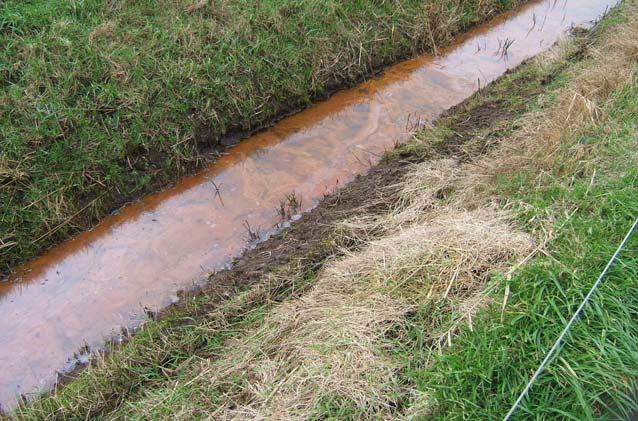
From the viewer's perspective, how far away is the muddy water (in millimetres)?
4190

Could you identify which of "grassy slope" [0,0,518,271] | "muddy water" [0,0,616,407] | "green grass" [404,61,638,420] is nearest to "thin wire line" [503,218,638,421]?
"green grass" [404,61,638,420]

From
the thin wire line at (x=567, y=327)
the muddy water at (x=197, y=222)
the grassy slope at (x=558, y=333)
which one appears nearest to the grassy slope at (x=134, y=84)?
the muddy water at (x=197, y=222)

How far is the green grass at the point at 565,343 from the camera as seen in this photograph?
274 cm

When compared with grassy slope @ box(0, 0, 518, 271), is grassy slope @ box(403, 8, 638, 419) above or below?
below

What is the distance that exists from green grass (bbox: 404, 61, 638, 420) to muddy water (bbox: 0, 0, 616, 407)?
84.7 inches

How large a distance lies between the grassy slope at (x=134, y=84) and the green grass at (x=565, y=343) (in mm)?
3117

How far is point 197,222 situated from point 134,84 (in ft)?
5.00

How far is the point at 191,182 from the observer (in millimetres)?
5539

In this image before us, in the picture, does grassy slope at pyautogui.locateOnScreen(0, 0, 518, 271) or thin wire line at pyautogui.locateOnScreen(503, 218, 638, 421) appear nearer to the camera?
thin wire line at pyautogui.locateOnScreen(503, 218, 638, 421)

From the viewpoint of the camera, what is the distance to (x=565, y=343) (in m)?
2.93

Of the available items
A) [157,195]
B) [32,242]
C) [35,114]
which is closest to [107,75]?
[35,114]

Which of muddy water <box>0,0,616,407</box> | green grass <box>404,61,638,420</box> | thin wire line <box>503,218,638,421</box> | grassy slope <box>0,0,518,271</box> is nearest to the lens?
thin wire line <box>503,218,638,421</box>

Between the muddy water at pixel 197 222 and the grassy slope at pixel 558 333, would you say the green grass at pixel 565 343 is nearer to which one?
the grassy slope at pixel 558 333

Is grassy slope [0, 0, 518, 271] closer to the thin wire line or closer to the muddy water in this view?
the muddy water
